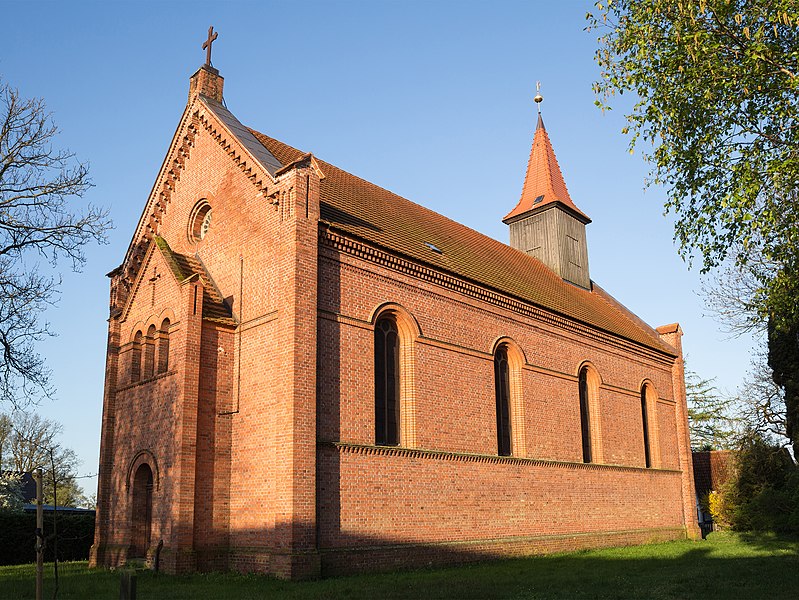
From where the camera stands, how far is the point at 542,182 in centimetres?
3017

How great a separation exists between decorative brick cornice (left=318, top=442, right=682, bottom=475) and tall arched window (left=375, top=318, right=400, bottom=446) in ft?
1.56

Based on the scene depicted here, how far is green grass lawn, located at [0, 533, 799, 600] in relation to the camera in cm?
1151

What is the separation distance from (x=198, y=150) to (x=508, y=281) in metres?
9.38

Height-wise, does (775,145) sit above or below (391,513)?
above

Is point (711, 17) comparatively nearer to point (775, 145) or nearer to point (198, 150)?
point (775, 145)

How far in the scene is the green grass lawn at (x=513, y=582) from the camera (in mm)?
11508

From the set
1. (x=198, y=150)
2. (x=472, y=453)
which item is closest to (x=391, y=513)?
(x=472, y=453)

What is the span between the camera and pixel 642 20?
12.4m

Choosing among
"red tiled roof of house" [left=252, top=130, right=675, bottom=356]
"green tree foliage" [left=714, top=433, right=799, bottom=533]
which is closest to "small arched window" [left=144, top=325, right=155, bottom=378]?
"red tiled roof of house" [left=252, top=130, right=675, bottom=356]

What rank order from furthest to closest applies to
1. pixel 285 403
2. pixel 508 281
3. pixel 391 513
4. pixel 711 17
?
pixel 508 281 → pixel 391 513 → pixel 285 403 → pixel 711 17

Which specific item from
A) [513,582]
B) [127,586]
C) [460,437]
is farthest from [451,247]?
[127,586]

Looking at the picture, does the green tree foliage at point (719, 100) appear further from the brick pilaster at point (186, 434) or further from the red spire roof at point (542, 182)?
the red spire roof at point (542, 182)

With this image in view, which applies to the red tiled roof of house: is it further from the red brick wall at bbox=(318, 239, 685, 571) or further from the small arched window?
the small arched window

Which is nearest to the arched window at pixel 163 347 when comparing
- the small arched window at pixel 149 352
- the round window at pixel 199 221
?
the small arched window at pixel 149 352
